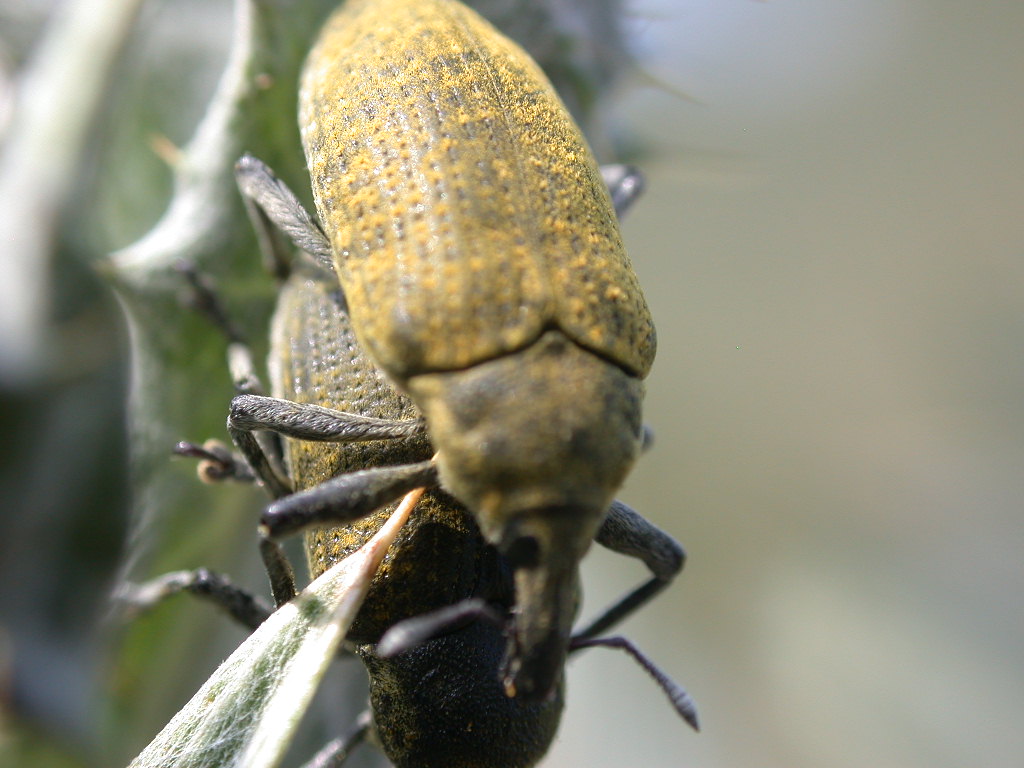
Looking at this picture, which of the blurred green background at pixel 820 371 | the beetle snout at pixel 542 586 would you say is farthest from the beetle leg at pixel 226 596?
the blurred green background at pixel 820 371

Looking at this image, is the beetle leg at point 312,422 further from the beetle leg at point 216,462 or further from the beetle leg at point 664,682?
the beetle leg at point 664,682

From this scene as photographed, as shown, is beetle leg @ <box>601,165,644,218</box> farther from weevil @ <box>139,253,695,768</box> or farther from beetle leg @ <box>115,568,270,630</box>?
beetle leg @ <box>115,568,270,630</box>

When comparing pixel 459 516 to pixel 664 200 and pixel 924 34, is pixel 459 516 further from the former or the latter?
pixel 924 34

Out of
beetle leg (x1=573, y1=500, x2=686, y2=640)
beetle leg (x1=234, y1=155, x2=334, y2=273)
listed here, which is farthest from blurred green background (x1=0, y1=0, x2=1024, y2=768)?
beetle leg (x1=573, y1=500, x2=686, y2=640)

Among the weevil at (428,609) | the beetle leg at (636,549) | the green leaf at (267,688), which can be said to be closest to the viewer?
the green leaf at (267,688)

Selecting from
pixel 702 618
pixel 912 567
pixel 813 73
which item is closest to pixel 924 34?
pixel 813 73

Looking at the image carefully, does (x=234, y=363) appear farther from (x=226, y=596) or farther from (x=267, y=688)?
(x=267, y=688)
